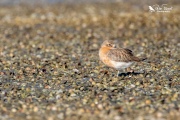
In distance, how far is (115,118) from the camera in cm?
1144

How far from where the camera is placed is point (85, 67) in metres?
17.8

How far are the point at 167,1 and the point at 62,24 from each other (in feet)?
34.8

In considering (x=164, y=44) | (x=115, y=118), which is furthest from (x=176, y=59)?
(x=115, y=118)

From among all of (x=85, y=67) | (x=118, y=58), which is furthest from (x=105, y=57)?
(x=85, y=67)

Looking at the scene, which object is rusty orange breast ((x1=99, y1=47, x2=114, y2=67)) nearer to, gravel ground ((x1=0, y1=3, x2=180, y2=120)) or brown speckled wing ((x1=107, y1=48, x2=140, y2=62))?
brown speckled wing ((x1=107, y1=48, x2=140, y2=62))

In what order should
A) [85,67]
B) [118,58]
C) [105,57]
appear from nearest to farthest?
1. [118,58]
2. [105,57]
3. [85,67]

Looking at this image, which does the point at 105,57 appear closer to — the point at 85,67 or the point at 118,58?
the point at 118,58

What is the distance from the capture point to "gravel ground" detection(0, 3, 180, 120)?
40.4 ft

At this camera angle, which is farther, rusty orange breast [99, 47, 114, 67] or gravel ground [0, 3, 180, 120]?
rusty orange breast [99, 47, 114, 67]

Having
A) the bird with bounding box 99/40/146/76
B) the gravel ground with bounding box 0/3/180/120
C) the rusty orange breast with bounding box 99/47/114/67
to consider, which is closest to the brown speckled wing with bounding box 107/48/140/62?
the bird with bounding box 99/40/146/76

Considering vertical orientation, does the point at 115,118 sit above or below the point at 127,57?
below

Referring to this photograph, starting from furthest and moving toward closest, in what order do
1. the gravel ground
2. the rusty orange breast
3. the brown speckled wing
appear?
the rusty orange breast
the brown speckled wing
the gravel ground

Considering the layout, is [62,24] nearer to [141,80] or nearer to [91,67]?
[91,67]

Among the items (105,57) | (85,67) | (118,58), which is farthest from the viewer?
(85,67)
